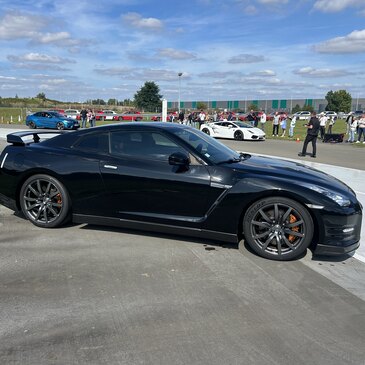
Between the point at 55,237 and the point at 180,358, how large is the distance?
288 cm

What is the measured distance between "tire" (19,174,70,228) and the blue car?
90.2 ft

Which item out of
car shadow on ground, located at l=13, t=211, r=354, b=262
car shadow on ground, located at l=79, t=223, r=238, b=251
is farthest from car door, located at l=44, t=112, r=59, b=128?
car shadow on ground, located at l=79, t=223, r=238, b=251

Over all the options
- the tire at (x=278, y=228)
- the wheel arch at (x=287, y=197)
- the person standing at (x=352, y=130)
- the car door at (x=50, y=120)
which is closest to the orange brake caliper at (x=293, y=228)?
the tire at (x=278, y=228)

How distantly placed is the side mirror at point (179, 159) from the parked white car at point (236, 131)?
18.8 meters

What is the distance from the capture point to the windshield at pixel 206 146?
4879 millimetres

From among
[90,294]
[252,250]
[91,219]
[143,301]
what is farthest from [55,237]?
[252,250]

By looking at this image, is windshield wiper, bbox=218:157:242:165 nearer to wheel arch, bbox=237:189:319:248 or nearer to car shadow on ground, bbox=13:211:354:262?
wheel arch, bbox=237:189:319:248

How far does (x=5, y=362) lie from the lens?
2580mm

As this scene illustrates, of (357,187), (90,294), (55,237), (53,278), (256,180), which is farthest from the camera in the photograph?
(357,187)

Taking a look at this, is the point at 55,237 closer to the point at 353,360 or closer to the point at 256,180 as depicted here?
the point at 256,180

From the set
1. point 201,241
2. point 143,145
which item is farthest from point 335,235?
point 143,145

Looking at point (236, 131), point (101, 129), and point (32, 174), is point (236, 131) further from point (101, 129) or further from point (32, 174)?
point (32, 174)

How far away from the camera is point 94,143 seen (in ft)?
17.0

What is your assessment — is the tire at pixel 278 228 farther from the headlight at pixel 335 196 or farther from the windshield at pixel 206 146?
the windshield at pixel 206 146
